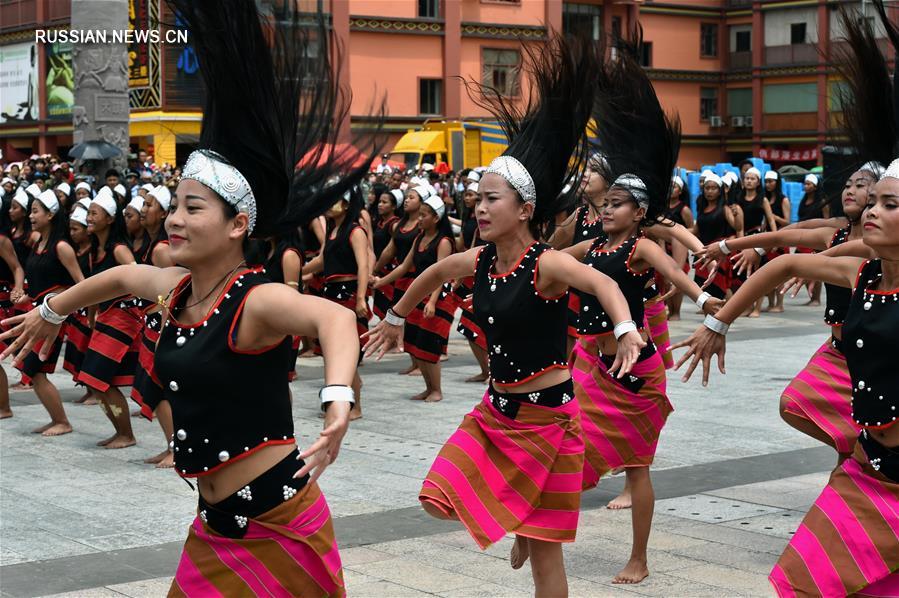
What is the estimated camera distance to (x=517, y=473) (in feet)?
17.7

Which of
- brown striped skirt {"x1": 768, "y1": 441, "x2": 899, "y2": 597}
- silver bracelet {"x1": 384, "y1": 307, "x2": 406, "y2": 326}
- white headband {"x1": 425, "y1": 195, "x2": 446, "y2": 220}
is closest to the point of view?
brown striped skirt {"x1": 768, "y1": 441, "x2": 899, "y2": 597}

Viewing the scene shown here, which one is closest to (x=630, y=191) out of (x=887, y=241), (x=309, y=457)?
(x=887, y=241)

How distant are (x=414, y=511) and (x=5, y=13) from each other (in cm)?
4032

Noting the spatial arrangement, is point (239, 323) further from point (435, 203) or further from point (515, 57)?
point (515, 57)

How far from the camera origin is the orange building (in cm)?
3872

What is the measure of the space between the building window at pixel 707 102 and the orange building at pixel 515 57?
2.3 inches

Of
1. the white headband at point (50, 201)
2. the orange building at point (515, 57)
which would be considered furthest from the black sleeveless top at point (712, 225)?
the white headband at point (50, 201)

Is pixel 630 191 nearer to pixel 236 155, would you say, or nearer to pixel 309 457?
pixel 236 155

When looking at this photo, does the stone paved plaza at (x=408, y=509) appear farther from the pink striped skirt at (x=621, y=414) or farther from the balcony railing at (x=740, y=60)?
the balcony railing at (x=740, y=60)

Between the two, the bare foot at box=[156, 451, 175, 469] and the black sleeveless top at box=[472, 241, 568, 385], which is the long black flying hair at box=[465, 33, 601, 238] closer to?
the black sleeveless top at box=[472, 241, 568, 385]

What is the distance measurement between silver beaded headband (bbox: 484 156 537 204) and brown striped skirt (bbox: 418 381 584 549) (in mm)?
813

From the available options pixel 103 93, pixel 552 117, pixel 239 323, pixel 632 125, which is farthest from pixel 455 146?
pixel 239 323

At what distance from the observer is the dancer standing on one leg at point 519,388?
5273 mm

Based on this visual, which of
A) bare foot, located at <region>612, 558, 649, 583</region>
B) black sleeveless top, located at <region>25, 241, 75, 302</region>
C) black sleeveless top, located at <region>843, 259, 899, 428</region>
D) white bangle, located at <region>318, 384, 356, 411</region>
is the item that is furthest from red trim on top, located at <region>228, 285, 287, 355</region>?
black sleeveless top, located at <region>25, 241, 75, 302</region>
